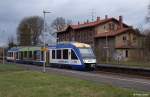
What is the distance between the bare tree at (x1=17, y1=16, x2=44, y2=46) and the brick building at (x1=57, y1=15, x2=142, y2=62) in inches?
556

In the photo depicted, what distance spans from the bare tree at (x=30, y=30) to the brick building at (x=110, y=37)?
1413cm

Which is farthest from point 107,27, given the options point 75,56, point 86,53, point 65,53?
point 75,56

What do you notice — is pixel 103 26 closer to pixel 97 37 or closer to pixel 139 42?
pixel 97 37

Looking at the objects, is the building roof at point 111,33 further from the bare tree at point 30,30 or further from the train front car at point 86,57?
the train front car at point 86,57

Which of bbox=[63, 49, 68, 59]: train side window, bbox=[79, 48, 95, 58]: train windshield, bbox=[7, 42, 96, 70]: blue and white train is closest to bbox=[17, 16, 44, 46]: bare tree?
bbox=[7, 42, 96, 70]: blue and white train

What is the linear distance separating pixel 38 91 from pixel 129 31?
270 feet

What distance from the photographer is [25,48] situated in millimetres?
68250

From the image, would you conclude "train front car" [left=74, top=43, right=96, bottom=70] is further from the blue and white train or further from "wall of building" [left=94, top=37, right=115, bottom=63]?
"wall of building" [left=94, top=37, right=115, bottom=63]

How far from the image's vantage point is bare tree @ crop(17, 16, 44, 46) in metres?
125

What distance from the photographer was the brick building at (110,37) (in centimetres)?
9331

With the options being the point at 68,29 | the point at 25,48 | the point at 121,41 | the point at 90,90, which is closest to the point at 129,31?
the point at 121,41

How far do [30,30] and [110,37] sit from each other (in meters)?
33.5

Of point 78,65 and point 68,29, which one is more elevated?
point 68,29

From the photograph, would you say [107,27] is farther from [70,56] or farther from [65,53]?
[70,56]
